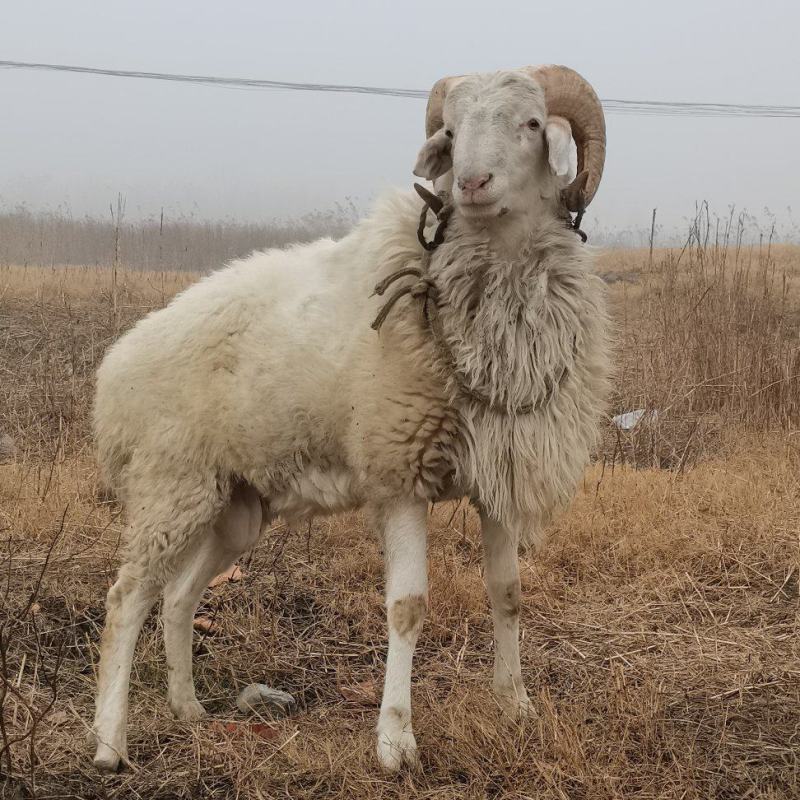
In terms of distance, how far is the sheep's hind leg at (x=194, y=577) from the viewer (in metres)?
3.79

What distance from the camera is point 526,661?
4.04 meters

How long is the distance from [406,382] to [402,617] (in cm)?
81

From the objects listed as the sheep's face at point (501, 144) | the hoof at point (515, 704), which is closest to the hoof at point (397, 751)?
the hoof at point (515, 704)

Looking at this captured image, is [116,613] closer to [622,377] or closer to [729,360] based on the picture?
[729,360]

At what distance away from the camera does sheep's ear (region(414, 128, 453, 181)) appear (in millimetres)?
3365

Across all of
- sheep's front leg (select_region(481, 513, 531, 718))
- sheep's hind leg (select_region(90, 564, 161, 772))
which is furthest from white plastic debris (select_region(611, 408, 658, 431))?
sheep's hind leg (select_region(90, 564, 161, 772))

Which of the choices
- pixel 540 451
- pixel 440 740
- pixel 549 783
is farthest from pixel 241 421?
pixel 549 783

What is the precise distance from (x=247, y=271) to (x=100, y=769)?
1.98 meters

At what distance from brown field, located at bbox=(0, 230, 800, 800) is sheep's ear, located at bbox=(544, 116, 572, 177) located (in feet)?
4.09

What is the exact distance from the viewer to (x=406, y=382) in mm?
3188

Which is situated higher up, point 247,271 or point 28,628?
point 247,271

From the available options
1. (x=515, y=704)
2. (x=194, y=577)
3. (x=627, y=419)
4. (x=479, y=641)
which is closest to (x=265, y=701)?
(x=194, y=577)

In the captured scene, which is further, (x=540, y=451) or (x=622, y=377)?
(x=622, y=377)

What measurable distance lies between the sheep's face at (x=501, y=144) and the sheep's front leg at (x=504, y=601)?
4.00 feet
